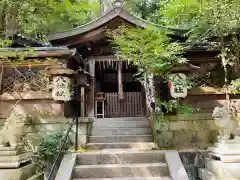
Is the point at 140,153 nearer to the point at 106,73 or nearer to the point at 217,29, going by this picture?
the point at 217,29

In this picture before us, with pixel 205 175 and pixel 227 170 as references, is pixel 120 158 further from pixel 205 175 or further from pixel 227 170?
pixel 227 170

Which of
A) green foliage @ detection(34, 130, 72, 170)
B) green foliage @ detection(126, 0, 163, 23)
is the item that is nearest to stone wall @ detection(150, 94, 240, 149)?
green foliage @ detection(34, 130, 72, 170)

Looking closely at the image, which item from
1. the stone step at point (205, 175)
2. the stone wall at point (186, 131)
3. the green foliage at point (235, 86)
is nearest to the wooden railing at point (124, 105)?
the stone wall at point (186, 131)

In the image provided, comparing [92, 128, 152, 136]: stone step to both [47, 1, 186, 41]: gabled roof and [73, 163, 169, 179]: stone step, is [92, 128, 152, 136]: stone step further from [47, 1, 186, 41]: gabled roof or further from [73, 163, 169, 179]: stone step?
[47, 1, 186, 41]: gabled roof

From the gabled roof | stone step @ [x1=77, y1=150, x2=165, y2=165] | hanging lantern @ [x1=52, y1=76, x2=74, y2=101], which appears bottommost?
stone step @ [x1=77, y1=150, x2=165, y2=165]

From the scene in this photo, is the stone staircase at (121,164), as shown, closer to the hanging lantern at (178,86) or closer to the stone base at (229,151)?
the stone base at (229,151)

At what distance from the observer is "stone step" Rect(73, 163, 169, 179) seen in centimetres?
569

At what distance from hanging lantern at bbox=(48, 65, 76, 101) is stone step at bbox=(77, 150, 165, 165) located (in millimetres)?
2342

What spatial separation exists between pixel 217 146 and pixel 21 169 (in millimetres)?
5026

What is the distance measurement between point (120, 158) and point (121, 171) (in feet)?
1.85

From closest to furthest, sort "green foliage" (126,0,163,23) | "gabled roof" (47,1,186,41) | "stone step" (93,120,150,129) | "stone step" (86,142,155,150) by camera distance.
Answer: "stone step" (86,142,155,150) → "stone step" (93,120,150,129) → "gabled roof" (47,1,186,41) → "green foliage" (126,0,163,23)

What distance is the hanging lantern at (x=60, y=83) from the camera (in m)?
7.41

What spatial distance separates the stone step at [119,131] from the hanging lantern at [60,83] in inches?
81.6

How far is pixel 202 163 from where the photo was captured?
6156 millimetres
